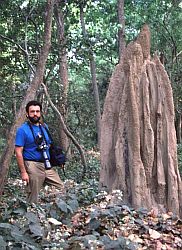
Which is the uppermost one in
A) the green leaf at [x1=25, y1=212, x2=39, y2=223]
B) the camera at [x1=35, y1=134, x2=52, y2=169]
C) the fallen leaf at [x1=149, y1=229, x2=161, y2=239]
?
the camera at [x1=35, y1=134, x2=52, y2=169]

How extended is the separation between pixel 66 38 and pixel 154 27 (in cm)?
929

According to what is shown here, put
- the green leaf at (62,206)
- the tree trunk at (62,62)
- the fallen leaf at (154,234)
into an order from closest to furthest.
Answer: the green leaf at (62,206)
the fallen leaf at (154,234)
the tree trunk at (62,62)

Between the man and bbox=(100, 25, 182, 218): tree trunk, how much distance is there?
1.20 metres

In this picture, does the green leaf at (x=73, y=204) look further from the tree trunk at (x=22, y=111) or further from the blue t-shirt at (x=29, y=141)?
the tree trunk at (x=22, y=111)

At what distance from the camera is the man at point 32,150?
6.58 metres

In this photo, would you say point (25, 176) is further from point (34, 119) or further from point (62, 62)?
point (62, 62)

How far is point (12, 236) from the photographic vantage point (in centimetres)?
371

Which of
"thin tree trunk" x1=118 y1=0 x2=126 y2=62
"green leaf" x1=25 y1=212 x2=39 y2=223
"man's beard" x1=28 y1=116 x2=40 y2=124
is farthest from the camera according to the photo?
"thin tree trunk" x1=118 y1=0 x2=126 y2=62

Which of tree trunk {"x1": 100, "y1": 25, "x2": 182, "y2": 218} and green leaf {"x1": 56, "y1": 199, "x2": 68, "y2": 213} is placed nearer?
green leaf {"x1": 56, "y1": 199, "x2": 68, "y2": 213}

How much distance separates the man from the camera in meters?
6.58

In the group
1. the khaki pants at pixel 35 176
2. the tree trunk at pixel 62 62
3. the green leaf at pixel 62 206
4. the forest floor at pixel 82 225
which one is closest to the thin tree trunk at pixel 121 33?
the tree trunk at pixel 62 62

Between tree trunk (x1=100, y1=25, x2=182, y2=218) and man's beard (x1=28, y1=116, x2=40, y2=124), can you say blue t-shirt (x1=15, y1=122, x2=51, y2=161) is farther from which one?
tree trunk (x1=100, y1=25, x2=182, y2=218)

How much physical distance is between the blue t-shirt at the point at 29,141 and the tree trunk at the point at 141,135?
1.24 m

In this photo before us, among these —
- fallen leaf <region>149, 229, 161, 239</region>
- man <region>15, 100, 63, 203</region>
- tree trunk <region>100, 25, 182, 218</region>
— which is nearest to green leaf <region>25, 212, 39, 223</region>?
fallen leaf <region>149, 229, 161, 239</region>
